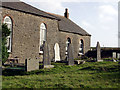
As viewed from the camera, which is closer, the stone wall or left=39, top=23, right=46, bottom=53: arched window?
left=39, top=23, right=46, bottom=53: arched window

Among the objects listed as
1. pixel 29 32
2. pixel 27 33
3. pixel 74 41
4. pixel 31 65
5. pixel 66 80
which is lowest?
pixel 66 80

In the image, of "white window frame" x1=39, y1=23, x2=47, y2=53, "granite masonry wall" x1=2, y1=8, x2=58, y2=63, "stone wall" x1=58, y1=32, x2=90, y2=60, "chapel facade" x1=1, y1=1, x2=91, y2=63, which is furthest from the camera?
Answer: "stone wall" x1=58, y1=32, x2=90, y2=60

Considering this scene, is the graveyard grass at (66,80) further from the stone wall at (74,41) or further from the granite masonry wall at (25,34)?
the stone wall at (74,41)

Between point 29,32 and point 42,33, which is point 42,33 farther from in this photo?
point 29,32

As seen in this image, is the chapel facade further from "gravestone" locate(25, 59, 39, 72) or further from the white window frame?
"gravestone" locate(25, 59, 39, 72)

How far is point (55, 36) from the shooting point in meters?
23.8

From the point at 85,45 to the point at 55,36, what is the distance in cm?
772

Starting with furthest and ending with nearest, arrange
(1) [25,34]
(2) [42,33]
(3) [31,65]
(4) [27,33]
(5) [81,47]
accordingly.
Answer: (5) [81,47]
(2) [42,33]
(4) [27,33]
(1) [25,34]
(3) [31,65]

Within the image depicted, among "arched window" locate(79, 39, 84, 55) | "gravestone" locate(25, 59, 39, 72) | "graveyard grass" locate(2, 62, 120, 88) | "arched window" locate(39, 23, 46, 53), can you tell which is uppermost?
"arched window" locate(39, 23, 46, 53)

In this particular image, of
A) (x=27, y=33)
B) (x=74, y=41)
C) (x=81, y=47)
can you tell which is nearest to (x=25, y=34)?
(x=27, y=33)

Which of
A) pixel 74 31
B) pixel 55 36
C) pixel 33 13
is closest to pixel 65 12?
pixel 74 31

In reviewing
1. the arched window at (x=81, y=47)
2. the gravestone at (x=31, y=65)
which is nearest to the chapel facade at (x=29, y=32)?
the arched window at (x=81, y=47)

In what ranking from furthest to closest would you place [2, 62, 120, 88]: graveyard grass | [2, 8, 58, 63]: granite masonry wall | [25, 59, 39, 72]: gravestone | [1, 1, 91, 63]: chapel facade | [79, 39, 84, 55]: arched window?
[79, 39, 84, 55]: arched window
[2, 8, 58, 63]: granite masonry wall
[1, 1, 91, 63]: chapel facade
[25, 59, 39, 72]: gravestone
[2, 62, 120, 88]: graveyard grass

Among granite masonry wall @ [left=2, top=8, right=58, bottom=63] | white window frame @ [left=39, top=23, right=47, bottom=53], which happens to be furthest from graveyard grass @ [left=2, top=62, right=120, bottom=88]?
white window frame @ [left=39, top=23, right=47, bottom=53]
